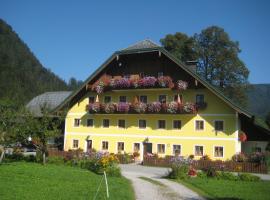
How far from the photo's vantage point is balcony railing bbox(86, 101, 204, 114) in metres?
33.8

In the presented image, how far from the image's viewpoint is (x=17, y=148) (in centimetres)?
3169

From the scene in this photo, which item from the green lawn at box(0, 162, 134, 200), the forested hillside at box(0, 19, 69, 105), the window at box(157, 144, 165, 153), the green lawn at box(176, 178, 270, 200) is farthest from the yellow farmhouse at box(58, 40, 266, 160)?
the forested hillside at box(0, 19, 69, 105)

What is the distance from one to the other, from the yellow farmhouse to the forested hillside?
64875 millimetres

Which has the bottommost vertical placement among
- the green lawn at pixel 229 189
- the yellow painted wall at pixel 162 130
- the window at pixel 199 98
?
the green lawn at pixel 229 189

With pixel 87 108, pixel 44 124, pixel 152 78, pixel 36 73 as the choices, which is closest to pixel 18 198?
pixel 44 124

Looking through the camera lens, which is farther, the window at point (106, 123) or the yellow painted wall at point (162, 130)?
the window at point (106, 123)

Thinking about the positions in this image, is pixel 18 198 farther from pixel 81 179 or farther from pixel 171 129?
pixel 171 129

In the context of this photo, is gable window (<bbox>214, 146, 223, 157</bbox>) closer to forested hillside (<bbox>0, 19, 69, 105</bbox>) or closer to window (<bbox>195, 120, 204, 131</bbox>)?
window (<bbox>195, 120, 204, 131</bbox>)

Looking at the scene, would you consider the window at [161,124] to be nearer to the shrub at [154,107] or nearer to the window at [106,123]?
the shrub at [154,107]

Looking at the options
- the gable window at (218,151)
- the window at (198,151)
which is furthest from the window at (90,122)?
the gable window at (218,151)

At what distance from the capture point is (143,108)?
3569cm

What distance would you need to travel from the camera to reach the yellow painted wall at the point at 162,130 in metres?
33.4

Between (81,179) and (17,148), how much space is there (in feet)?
45.6

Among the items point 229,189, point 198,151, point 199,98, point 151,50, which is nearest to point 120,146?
point 198,151
